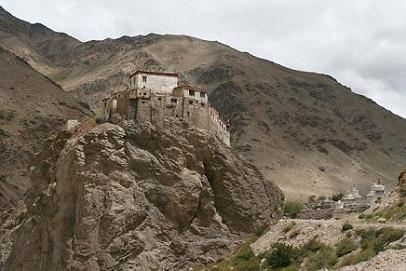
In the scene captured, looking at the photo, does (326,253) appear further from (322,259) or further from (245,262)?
(245,262)

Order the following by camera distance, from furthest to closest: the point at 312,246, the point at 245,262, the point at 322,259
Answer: the point at 245,262, the point at 312,246, the point at 322,259

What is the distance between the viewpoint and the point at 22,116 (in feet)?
380

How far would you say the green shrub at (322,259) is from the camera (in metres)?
24.8

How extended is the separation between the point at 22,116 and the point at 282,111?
6300cm

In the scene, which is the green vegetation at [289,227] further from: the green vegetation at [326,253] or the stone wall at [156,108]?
the stone wall at [156,108]

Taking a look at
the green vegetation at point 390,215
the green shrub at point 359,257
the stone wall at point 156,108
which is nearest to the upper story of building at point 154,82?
the stone wall at point 156,108

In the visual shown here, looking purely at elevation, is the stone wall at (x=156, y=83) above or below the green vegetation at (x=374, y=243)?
above

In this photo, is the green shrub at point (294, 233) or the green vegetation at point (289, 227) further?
the green vegetation at point (289, 227)

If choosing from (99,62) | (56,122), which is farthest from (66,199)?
(99,62)

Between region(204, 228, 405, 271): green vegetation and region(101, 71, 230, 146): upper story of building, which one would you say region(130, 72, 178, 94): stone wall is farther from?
region(204, 228, 405, 271): green vegetation

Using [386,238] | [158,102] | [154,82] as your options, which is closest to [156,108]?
[158,102]

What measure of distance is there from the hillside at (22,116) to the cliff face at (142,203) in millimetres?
43032

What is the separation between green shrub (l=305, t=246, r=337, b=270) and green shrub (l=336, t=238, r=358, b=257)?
262 mm

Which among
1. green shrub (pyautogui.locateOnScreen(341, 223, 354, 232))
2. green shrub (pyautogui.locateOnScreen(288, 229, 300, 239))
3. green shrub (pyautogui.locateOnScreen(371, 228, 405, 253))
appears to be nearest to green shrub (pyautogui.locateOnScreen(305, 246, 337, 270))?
green shrub (pyautogui.locateOnScreen(341, 223, 354, 232))
